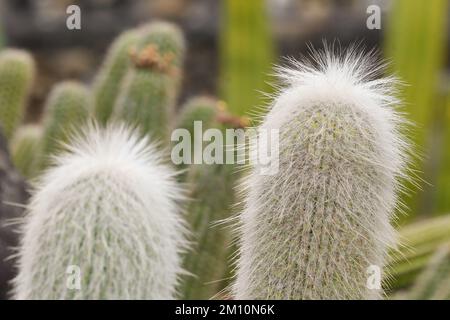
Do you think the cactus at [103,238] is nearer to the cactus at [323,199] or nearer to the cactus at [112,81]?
the cactus at [323,199]

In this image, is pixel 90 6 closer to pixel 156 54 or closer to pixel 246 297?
pixel 156 54

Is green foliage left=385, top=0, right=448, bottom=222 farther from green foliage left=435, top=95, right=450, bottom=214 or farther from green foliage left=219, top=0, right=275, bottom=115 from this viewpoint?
green foliage left=219, top=0, right=275, bottom=115

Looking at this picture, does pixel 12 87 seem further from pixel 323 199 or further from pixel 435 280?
pixel 323 199

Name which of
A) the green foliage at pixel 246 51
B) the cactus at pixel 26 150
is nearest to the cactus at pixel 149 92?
the cactus at pixel 26 150

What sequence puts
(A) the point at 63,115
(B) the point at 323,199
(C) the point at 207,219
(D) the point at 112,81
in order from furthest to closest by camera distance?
(D) the point at 112,81, (A) the point at 63,115, (C) the point at 207,219, (B) the point at 323,199

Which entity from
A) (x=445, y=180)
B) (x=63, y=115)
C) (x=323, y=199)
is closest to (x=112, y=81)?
(x=63, y=115)

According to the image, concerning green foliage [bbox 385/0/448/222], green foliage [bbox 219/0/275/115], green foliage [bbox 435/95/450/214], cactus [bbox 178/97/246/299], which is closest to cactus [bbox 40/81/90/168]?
cactus [bbox 178/97/246/299]
